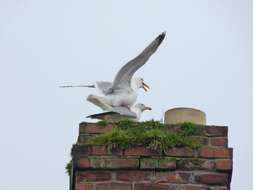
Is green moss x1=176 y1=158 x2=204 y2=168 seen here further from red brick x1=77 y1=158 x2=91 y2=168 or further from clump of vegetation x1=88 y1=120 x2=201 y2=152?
red brick x1=77 y1=158 x2=91 y2=168

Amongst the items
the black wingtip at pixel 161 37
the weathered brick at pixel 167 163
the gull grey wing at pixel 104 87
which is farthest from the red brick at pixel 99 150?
the black wingtip at pixel 161 37

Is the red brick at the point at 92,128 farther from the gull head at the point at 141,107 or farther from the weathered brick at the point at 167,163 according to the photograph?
the gull head at the point at 141,107

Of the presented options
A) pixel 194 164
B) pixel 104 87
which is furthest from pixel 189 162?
pixel 104 87

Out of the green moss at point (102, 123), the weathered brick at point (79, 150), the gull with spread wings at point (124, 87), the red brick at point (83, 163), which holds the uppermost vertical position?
the gull with spread wings at point (124, 87)

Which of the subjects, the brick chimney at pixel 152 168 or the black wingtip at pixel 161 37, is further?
the black wingtip at pixel 161 37

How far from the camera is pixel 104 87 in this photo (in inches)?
219

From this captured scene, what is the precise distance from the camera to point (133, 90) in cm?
548

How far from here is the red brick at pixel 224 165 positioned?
470cm

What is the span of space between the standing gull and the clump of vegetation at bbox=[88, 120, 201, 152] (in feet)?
1.65

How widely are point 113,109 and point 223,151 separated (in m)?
0.86

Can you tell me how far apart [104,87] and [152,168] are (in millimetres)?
1030

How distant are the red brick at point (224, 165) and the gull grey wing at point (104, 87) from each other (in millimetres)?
1093

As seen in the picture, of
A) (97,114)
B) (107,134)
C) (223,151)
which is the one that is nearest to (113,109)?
(97,114)

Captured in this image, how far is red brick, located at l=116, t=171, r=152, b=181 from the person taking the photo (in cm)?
467
